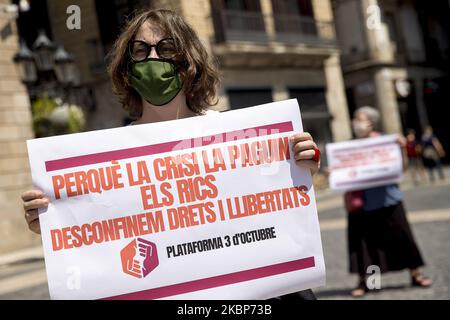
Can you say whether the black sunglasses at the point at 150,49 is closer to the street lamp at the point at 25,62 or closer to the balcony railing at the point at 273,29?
the balcony railing at the point at 273,29

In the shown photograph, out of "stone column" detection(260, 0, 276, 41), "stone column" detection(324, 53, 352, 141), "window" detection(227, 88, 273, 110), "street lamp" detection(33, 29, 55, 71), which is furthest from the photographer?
"stone column" detection(324, 53, 352, 141)

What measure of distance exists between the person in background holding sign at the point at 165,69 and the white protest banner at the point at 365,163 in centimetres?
389

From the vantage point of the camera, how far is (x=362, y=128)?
19.1 ft

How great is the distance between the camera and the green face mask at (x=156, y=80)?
1.84m

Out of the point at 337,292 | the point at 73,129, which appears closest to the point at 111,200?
the point at 337,292

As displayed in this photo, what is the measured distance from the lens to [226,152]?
71.1 inches

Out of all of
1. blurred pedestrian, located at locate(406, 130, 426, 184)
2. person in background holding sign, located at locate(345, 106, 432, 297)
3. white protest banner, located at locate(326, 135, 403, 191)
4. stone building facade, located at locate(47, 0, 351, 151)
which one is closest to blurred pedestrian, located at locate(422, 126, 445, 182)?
blurred pedestrian, located at locate(406, 130, 426, 184)

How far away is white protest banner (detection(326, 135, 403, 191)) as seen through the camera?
18.5 ft

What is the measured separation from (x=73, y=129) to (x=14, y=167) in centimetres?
243

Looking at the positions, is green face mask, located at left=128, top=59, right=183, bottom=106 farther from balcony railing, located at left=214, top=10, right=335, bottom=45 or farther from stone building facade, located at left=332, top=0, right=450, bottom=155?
stone building facade, located at left=332, top=0, right=450, bottom=155

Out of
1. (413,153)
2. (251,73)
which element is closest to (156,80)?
(251,73)

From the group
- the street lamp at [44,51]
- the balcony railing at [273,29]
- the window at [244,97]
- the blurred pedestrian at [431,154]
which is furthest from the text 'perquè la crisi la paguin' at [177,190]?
the blurred pedestrian at [431,154]

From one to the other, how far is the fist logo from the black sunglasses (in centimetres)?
57

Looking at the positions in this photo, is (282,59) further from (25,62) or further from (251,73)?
(25,62)
